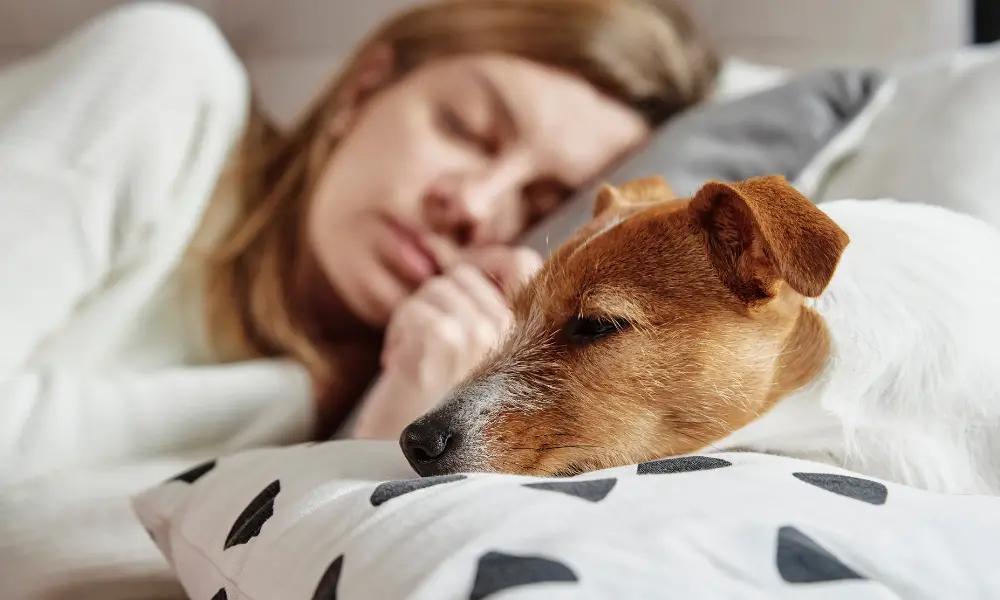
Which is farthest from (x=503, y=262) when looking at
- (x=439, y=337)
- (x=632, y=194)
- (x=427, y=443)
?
(x=427, y=443)

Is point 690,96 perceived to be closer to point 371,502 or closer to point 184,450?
point 184,450

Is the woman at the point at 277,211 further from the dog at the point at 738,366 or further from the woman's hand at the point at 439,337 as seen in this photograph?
the dog at the point at 738,366

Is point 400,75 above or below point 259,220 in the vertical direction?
above

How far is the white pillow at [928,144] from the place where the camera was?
0.88m

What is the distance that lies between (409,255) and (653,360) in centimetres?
71

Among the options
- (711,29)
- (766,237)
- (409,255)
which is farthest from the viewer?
(711,29)

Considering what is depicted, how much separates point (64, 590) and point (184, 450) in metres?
0.46

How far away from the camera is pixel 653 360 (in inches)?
24.7

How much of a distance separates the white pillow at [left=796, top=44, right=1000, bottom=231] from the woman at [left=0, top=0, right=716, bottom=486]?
1.23 feet

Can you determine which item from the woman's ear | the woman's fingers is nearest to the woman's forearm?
the woman's fingers

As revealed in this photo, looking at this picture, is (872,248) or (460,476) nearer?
(460,476)

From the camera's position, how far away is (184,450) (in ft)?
4.08

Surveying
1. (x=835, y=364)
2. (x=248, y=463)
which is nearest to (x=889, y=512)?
(x=835, y=364)

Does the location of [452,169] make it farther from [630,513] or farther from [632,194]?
[630,513]
